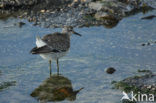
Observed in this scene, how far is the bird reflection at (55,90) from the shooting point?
32.0ft

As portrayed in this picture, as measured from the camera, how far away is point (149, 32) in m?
13.5

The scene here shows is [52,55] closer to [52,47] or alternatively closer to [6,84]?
[52,47]

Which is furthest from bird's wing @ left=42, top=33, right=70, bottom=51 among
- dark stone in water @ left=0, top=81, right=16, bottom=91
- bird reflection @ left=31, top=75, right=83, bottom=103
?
dark stone in water @ left=0, top=81, right=16, bottom=91

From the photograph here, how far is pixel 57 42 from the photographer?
456 inches

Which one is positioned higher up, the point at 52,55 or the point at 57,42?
the point at 57,42

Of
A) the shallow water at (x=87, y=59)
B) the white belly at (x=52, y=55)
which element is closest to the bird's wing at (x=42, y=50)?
the white belly at (x=52, y=55)

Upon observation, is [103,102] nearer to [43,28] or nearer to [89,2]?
[43,28]

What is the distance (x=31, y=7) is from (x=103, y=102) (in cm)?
806

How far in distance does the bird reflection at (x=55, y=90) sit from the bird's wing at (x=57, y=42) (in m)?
0.90

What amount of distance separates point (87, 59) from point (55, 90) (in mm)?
1892

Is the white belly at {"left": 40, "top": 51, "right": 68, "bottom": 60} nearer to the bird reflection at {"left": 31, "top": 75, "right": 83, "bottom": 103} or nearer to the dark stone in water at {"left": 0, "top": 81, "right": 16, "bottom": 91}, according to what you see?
the bird reflection at {"left": 31, "top": 75, "right": 83, "bottom": 103}

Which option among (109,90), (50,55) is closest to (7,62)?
(50,55)

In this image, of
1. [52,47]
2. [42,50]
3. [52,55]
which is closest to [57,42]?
[52,47]

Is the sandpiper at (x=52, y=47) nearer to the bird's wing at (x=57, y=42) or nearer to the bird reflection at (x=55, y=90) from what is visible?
the bird's wing at (x=57, y=42)
